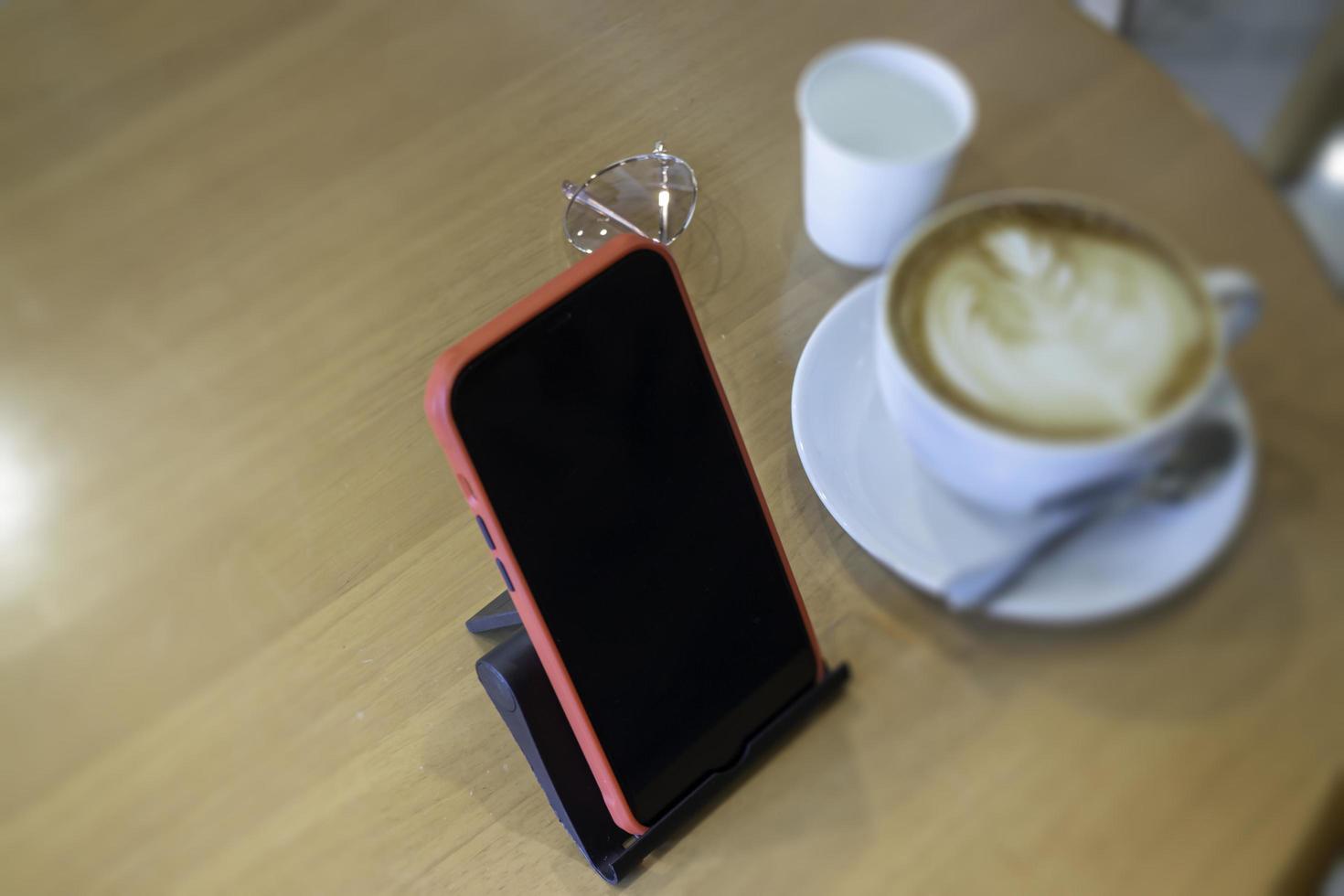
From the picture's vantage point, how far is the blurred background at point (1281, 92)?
312 millimetres

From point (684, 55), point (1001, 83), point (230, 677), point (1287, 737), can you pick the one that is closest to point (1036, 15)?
point (1001, 83)

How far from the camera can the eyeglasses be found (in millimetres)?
418

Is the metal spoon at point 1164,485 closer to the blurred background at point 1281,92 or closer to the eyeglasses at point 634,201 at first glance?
the blurred background at point 1281,92

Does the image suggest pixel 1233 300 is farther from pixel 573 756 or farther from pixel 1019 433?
pixel 573 756

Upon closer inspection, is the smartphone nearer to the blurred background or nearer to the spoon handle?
the spoon handle

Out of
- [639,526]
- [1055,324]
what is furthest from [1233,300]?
[639,526]

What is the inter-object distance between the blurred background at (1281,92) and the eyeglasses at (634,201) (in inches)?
6.4

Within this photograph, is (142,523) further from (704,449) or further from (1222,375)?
(1222,375)

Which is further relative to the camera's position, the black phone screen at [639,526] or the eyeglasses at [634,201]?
the eyeglasses at [634,201]

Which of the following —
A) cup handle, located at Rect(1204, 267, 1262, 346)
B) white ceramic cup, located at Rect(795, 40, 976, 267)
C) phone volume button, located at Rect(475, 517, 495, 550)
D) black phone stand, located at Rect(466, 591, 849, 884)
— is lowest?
black phone stand, located at Rect(466, 591, 849, 884)

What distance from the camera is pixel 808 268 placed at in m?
0.37

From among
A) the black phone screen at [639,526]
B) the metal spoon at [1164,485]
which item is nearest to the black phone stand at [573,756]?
the black phone screen at [639,526]

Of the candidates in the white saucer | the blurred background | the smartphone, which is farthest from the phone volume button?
the blurred background

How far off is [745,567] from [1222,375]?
0.51 ft
